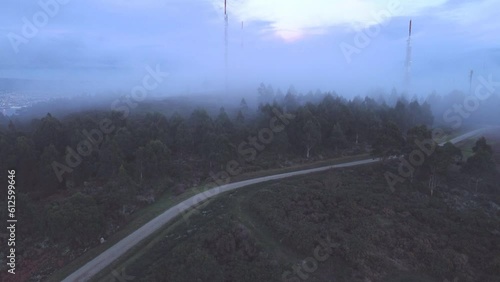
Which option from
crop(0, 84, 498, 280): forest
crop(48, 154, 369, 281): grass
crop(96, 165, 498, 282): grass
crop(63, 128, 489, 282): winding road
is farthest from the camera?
crop(0, 84, 498, 280): forest

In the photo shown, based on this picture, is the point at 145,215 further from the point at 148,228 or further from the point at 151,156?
the point at 151,156

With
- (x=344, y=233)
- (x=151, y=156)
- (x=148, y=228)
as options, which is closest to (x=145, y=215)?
(x=148, y=228)

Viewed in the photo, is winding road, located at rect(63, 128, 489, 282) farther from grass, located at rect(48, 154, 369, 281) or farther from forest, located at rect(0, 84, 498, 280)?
forest, located at rect(0, 84, 498, 280)

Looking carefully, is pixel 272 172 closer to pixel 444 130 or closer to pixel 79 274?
pixel 79 274

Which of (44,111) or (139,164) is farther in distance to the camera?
(44,111)

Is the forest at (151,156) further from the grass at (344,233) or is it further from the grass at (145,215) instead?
the grass at (344,233)

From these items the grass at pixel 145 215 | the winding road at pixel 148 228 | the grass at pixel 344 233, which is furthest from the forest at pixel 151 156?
the grass at pixel 344 233

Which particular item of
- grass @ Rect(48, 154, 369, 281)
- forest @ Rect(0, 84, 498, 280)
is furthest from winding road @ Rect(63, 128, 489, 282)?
forest @ Rect(0, 84, 498, 280)

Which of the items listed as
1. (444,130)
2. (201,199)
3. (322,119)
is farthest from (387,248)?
(444,130)
